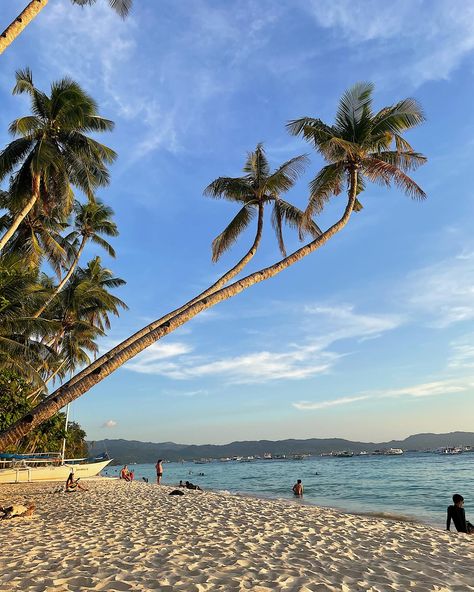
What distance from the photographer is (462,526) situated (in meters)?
10.4

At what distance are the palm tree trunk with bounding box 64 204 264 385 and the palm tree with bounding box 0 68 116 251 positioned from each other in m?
6.94

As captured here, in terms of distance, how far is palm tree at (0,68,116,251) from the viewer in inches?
607

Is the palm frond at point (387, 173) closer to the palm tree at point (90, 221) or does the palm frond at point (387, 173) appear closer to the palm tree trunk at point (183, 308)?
the palm tree trunk at point (183, 308)

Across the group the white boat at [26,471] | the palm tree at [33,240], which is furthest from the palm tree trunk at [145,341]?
the white boat at [26,471]

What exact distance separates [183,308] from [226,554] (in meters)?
5.35

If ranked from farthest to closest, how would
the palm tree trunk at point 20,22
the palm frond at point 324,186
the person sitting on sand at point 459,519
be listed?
the palm frond at point 324,186 → the person sitting on sand at point 459,519 → the palm tree trunk at point 20,22

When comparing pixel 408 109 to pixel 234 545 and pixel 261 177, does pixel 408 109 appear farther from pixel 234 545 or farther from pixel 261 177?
pixel 234 545

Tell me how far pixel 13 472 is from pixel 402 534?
22.4 m

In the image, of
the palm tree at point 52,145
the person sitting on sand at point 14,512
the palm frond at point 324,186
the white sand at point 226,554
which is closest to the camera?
the white sand at point 226,554

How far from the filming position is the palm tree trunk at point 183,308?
9344 millimetres

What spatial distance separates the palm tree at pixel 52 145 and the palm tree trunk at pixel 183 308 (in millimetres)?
6935

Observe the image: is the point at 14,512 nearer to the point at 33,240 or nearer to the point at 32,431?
the point at 33,240

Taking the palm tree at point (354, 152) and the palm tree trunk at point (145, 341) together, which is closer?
the palm tree trunk at point (145, 341)

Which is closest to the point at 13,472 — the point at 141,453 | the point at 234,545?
the point at 234,545
